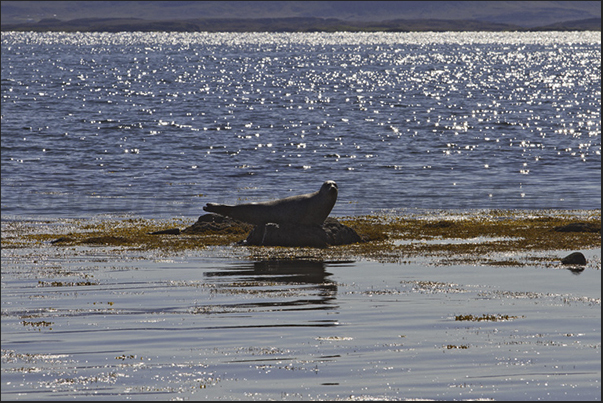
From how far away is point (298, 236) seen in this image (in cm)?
2212

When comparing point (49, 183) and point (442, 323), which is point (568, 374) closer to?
point (442, 323)

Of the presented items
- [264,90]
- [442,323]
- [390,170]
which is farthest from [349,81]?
[442,323]

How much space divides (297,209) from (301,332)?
1107 cm

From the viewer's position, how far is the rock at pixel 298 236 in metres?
22.0

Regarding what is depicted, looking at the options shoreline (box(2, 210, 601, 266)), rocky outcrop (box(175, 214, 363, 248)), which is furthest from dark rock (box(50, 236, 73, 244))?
rocky outcrop (box(175, 214, 363, 248))

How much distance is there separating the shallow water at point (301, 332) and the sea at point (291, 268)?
4 centimetres

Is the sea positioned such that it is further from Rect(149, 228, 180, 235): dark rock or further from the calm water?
Rect(149, 228, 180, 235): dark rock

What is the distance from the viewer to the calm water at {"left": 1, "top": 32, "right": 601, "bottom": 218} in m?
34.7

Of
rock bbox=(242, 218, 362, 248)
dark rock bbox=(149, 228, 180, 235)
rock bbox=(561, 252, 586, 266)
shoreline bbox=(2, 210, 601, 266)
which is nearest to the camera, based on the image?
rock bbox=(561, 252, 586, 266)

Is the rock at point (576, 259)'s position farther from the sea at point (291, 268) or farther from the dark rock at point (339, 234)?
the dark rock at point (339, 234)

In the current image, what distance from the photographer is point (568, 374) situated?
1039 cm

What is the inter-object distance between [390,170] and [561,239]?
796 inches

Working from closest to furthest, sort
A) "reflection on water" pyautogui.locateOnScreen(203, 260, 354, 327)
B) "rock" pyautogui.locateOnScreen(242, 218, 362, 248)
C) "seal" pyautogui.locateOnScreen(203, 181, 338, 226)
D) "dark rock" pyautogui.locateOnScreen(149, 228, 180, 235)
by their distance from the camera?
1. "reflection on water" pyautogui.locateOnScreen(203, 260, 354, 327)
2. "rock" pyautogui.locateOnScreen(242, 218, 362, 248)
3. "seal" pyautogui.locateOnScreen(203, 181, 338, 226)
4. "dark rock" pyautogui.locateOnScreen(149, 228, 180, 235)

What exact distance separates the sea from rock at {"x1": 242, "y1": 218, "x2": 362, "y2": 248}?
672 mm
